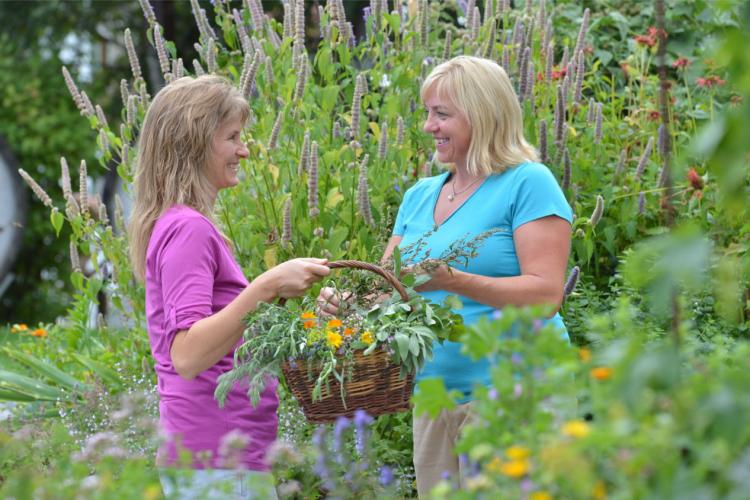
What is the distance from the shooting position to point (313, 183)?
373 cm

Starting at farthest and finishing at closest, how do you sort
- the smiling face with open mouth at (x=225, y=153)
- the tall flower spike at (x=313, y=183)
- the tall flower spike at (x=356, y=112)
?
1. the tall flower spike at (x=356, y=112)
2. the tall flower spike at (x=313, y=183)
3. the smiling face with open mouth at (x=225, y=153)

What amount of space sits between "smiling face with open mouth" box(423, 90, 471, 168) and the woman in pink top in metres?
0.58

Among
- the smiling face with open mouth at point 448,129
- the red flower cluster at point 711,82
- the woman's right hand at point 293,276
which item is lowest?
the red flower cluster at point 711,82

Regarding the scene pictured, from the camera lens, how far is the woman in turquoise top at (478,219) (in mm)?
2695

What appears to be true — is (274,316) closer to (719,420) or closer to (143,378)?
(719,420)

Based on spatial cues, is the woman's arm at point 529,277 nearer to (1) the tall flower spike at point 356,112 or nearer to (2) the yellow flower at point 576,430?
(2) the yellow flower at point 576,430

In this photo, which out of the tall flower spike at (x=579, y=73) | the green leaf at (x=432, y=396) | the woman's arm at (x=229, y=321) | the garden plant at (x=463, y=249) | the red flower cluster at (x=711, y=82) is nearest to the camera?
the garden plant at (x=463, y=249)

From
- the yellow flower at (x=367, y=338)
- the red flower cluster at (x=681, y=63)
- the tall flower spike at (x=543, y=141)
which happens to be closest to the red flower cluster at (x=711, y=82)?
the red flower cluster at (x=681, y=63)

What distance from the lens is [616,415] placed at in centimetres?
134

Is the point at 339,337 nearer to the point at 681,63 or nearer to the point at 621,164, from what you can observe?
the point at 621,164

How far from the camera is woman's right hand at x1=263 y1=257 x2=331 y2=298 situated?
2.44 m

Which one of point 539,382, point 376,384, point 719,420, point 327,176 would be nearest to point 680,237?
point 719,420

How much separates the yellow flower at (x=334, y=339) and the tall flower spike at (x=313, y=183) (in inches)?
49.5

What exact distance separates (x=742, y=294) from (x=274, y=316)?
7.91 ft
